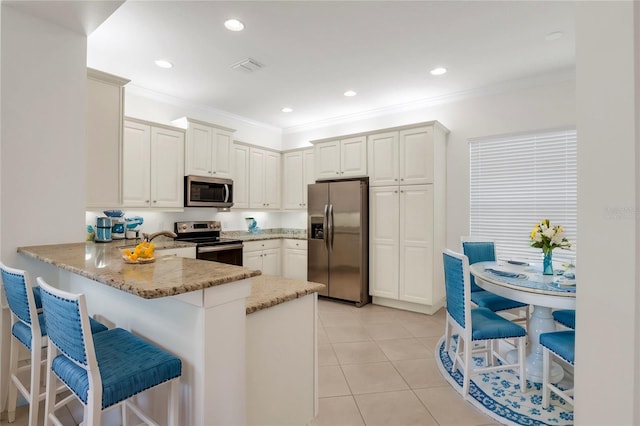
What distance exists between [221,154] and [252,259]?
1613 mm

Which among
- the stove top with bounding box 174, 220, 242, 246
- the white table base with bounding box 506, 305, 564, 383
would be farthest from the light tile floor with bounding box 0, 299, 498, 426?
the stove top with bounding box 174, 220, 242, 246

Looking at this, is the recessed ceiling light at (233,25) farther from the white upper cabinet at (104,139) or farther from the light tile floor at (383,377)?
the light tile floor at (383,377)

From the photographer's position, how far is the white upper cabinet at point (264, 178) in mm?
5113

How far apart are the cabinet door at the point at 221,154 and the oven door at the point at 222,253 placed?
1068mm

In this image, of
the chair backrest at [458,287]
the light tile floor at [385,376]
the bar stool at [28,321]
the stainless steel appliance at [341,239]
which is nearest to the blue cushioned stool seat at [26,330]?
the bar stool at [28,321]

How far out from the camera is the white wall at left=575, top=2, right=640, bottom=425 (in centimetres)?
90

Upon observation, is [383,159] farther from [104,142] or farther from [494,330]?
[104,142]

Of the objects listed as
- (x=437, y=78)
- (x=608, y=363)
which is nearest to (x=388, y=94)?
(x=437, y=78)

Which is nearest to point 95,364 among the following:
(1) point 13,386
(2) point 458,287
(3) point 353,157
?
(1) point 13,386

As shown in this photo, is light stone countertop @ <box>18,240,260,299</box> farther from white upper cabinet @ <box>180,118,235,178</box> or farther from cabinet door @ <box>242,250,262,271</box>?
cabinet door @ <box>242,250,262,271</box>

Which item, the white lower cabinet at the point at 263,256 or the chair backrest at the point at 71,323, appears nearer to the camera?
the chair backrest at the point at 71,323

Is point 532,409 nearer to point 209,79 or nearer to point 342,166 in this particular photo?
point 342,166

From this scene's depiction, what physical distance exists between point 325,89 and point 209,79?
55.9 inches

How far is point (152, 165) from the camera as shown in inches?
149
